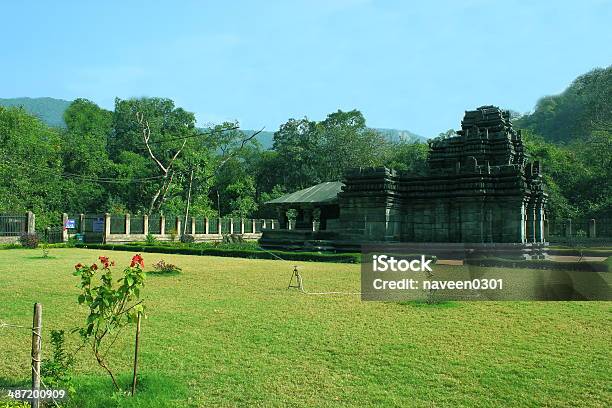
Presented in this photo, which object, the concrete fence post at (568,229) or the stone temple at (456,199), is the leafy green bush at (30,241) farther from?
the concrete fence post at (568,229)

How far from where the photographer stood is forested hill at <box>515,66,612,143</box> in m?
54.4

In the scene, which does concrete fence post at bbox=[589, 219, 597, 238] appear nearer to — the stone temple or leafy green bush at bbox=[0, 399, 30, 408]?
the stone temple

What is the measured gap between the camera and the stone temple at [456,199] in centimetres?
2059

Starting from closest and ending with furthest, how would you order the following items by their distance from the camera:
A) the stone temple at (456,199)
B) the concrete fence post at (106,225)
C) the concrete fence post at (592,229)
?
the stone temple at (456,199)
the concrete fence post at (106,225)
the concrete fence post at (592,229)

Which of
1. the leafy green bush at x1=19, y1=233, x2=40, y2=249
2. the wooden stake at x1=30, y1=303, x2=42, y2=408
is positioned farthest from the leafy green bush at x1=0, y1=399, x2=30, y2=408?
the leafy green bush at x1=19, y1=233, x2=40, y2=249

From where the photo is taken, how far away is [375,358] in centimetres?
625

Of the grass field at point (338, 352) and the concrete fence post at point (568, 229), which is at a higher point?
the concrete fence post at point (568, 229)

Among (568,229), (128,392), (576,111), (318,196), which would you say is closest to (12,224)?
(318,196)

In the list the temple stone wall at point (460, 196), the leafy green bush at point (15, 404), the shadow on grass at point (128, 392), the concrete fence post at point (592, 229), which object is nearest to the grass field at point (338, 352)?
the shadow on grass at point (128, 392)

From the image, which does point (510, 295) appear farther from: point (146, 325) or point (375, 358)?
point (146, 325)

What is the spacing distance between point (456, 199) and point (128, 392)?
60.6 feet

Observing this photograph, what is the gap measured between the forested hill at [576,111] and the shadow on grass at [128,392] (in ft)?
181

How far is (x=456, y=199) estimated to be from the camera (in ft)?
70.4

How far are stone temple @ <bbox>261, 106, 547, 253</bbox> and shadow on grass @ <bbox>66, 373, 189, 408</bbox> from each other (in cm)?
1683
